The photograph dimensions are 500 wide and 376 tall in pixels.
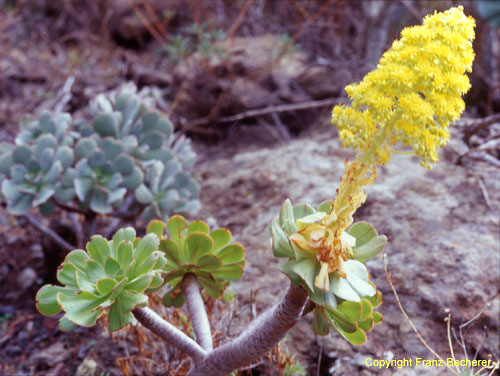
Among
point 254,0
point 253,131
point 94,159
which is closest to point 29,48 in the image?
point 254,0

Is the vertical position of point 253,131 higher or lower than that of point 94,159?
lower

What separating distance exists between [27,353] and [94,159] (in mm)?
1014

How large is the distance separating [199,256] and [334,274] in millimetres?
516

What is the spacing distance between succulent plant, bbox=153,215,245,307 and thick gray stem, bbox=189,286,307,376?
237 millimetres

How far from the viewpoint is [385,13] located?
3408 mm

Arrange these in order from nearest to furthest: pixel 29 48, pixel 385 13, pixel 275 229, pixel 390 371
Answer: pixel 275 229 → pixel 390 371 → pixel 385 13 → pixel 29 48

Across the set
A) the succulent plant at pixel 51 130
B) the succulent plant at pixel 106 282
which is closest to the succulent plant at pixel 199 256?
the succulent plant at pixel 106 282

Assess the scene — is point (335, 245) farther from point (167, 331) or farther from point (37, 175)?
point (37, 175)

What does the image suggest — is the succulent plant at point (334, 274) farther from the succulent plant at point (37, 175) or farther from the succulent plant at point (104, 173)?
the succulent plant at point (37, 175)

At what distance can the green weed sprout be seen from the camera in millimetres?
1035

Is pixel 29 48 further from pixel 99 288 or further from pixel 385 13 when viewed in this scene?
pixel 99 288

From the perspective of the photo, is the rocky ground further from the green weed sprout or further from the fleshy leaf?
the fleshy leaf

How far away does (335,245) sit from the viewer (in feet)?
3.59

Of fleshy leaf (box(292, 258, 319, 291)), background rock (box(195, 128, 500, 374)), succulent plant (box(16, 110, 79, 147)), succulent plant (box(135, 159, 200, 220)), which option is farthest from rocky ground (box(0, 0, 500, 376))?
fleshy leaf (box(292, 258, 319, 291))
